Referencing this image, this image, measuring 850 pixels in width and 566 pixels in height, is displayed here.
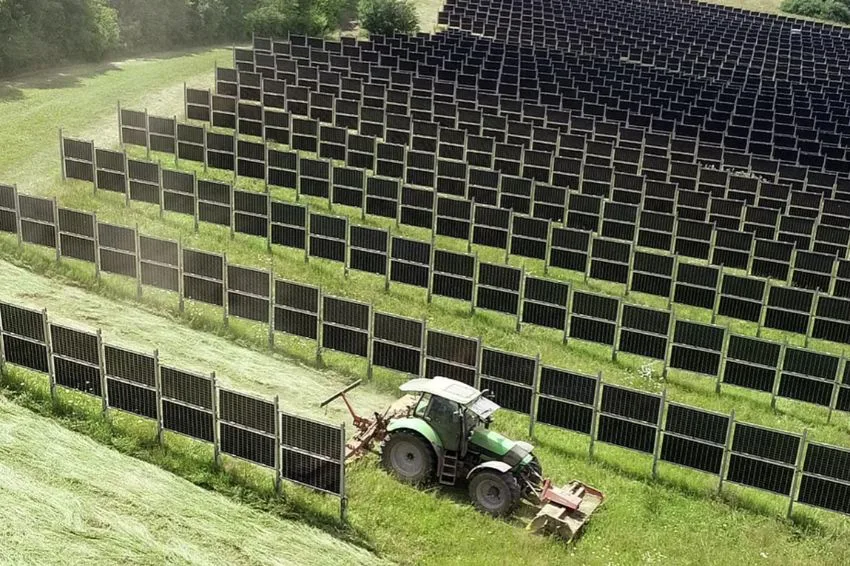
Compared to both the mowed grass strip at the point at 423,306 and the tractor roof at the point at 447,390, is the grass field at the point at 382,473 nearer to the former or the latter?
the mowed grass strip at the point at 423,306

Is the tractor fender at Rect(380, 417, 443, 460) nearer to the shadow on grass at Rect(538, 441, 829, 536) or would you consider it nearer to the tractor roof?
the tractor roof

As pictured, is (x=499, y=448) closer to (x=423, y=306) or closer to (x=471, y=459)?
(x=471, y=459)

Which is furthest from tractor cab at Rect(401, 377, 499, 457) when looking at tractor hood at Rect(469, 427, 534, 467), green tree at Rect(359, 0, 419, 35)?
green tree at Rect(359, 0, 419, 35)

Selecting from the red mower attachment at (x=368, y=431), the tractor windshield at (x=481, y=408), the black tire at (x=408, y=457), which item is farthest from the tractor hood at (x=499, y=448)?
the red mower attachment at (x=368, y=431)

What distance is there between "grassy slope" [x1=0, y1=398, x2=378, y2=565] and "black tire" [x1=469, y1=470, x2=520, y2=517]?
7.64ft

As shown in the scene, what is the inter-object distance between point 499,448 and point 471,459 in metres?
0.59

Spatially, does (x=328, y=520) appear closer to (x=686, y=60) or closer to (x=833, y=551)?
(x=833, y=551)

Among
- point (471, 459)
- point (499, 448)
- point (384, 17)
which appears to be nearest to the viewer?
point (499, 448)

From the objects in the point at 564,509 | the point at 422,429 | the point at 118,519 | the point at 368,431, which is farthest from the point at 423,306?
the point at 118,519

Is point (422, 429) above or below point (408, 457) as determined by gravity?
above

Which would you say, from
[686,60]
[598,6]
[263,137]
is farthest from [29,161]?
[598,6]

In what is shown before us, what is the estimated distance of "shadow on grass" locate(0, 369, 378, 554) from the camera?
15.4 meters

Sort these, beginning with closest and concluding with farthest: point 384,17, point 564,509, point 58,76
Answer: point 564,509, point 58,76, point 384,17

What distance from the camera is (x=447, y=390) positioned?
16234 millimetres
